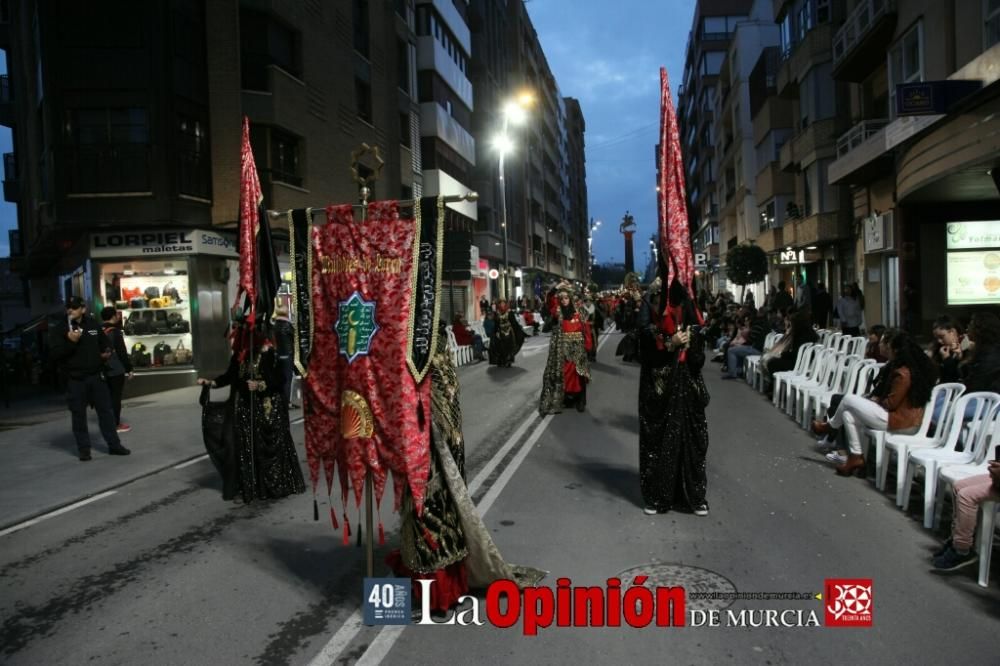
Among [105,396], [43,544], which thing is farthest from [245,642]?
[105,396]

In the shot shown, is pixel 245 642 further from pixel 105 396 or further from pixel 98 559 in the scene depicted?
pixel 105 396

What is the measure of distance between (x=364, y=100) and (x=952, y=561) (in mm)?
28582

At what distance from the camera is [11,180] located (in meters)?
36.2

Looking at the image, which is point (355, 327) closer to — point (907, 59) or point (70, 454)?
point (70, 454)

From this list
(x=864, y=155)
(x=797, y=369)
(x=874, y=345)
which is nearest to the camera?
(x=874, y=345)

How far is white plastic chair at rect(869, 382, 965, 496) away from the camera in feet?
21.8

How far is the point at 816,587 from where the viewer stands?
4.80 m

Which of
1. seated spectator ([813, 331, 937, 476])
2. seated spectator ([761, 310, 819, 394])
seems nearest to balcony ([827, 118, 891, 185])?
seated spectator ([761, 310, 819, 394])

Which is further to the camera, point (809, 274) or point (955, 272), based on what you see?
point (809, 274)

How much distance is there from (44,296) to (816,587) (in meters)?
38.2

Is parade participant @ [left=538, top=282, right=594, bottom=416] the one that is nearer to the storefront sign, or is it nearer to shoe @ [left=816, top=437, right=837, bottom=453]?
shoe @ [left=816, top=437, right=837, bottom=453]

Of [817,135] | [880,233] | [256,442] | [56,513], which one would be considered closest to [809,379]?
[256,442]

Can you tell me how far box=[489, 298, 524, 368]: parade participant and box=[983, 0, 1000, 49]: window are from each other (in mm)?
12359

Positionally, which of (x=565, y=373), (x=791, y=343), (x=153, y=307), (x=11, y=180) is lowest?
(x=565, y=373)
